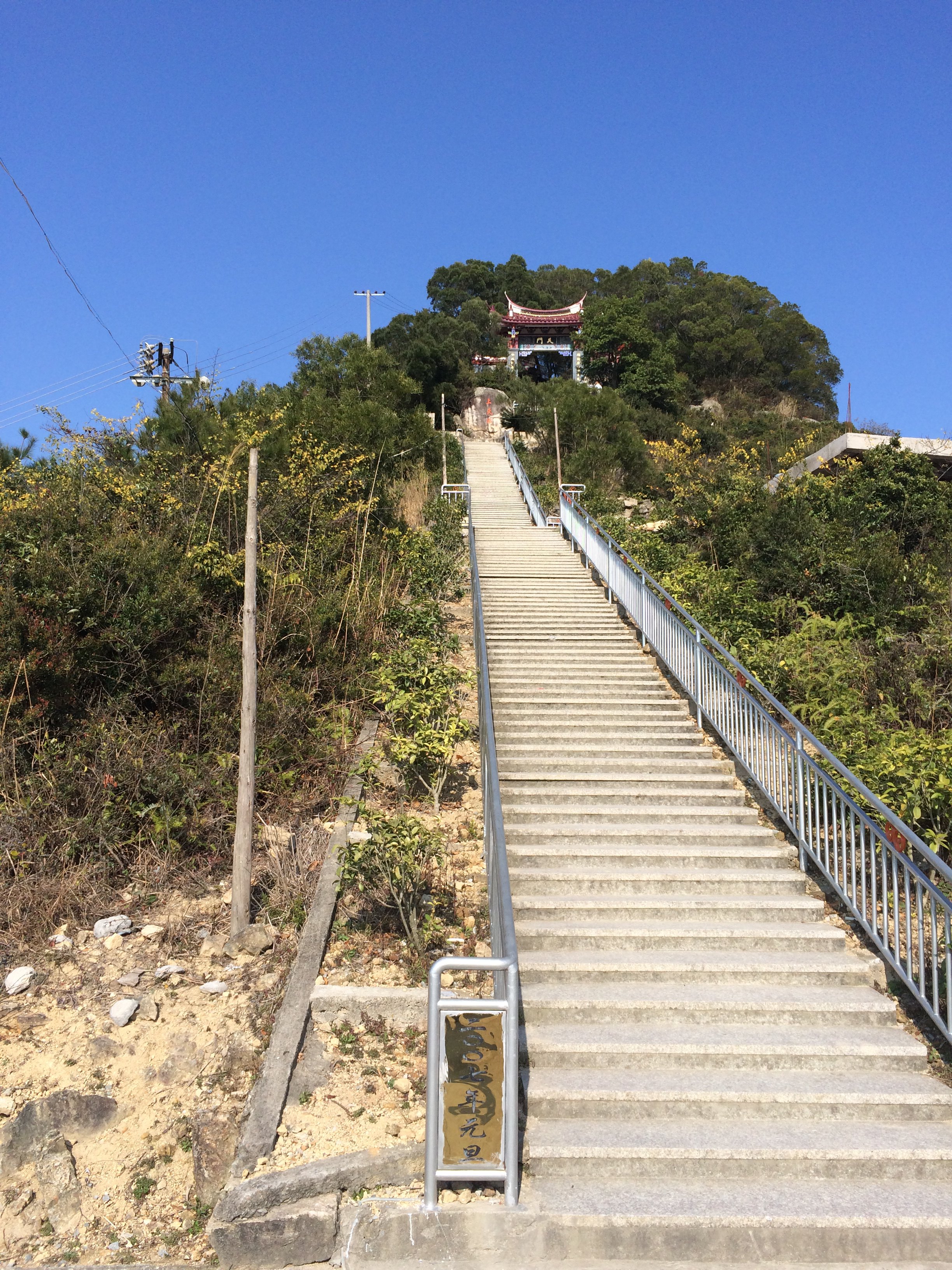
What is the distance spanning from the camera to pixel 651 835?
6531 millimetres

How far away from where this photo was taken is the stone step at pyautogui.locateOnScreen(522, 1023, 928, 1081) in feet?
14.8

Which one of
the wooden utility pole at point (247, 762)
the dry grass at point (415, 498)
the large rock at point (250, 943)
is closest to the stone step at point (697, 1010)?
the large rock at point (250, 943)

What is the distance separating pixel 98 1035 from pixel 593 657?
6.92 metres

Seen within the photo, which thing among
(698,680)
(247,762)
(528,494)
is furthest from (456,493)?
(247,762)

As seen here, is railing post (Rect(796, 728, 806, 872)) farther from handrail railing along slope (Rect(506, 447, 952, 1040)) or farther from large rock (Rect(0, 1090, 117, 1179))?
large rock (Rect(0, 1090, 117, 1179))

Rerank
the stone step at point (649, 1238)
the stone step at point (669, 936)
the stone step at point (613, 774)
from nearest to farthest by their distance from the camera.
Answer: the stone step at point (649, 1238), the stone step at point (669, 936), the stone step at point (613, 774)

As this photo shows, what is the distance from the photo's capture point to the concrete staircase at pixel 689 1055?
358 centimetres

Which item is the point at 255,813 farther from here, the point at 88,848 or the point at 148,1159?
the point at 148,1159

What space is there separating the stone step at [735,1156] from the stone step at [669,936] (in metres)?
1.41

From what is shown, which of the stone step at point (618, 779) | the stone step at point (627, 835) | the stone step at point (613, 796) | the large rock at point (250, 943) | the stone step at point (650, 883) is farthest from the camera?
the stone step at point (618, 779)

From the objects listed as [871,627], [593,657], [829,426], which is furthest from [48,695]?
[829,426]

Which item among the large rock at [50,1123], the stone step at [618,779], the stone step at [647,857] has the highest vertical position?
the stone step at [618,779]

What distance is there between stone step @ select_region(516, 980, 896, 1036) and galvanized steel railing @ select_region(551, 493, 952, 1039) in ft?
1.18

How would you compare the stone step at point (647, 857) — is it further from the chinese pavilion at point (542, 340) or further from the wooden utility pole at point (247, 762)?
the chinese pavilion at point (542, 340)
